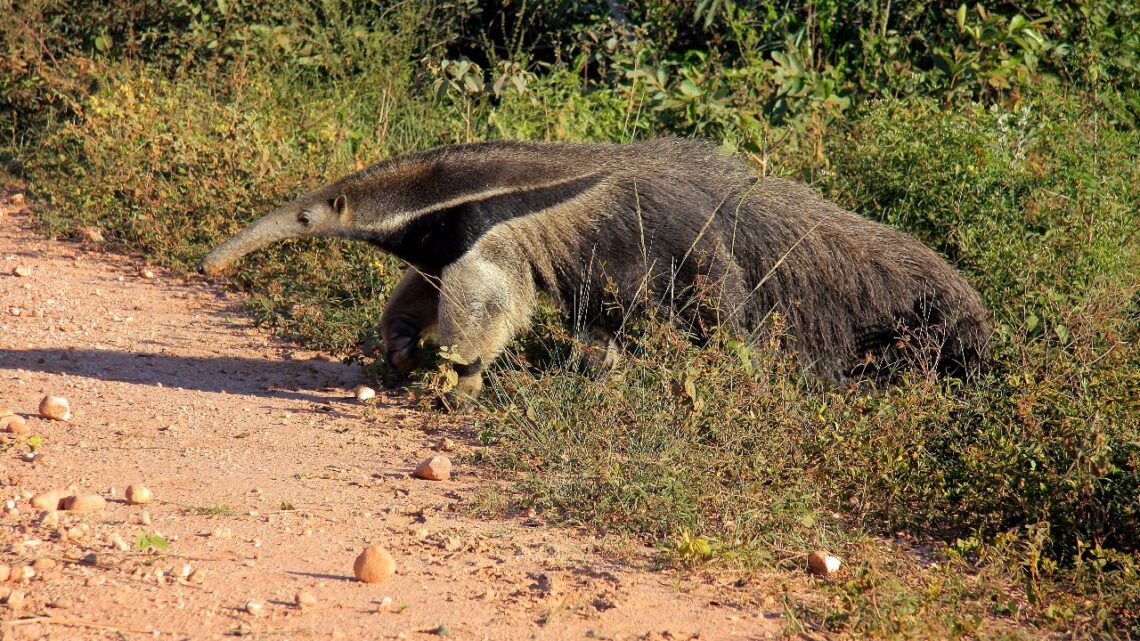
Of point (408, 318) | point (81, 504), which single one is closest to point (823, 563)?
point (81, 504)

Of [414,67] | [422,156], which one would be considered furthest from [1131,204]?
[414,67]

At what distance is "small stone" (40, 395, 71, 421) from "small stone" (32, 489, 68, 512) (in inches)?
46.3

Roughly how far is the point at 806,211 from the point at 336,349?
2.91 m

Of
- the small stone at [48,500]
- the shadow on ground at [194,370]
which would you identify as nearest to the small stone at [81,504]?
the small stone at [48,500]

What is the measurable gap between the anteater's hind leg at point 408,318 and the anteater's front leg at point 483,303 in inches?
11.9

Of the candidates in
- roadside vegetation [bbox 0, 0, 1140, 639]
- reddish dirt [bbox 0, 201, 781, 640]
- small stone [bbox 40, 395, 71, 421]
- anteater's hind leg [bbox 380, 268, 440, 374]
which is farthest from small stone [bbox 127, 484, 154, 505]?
anteater's hind leg [bbox 380, 268, 440, 374]

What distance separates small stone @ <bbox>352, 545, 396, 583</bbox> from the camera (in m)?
3.79

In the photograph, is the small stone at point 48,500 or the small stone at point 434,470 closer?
the small stone at point 48,500

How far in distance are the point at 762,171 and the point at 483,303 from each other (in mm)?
1693

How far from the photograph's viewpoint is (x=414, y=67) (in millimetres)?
10703

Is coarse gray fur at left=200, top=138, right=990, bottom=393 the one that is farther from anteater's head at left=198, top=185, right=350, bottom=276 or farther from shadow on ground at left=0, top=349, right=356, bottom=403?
shadow on ground at left=0, top=349, right=356, bottom=403

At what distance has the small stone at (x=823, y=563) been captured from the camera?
4.14 m

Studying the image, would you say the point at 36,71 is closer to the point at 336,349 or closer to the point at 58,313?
the point at 58,313

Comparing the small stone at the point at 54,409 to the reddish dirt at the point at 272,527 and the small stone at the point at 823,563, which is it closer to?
the reddish dirt at the point at 272,527
